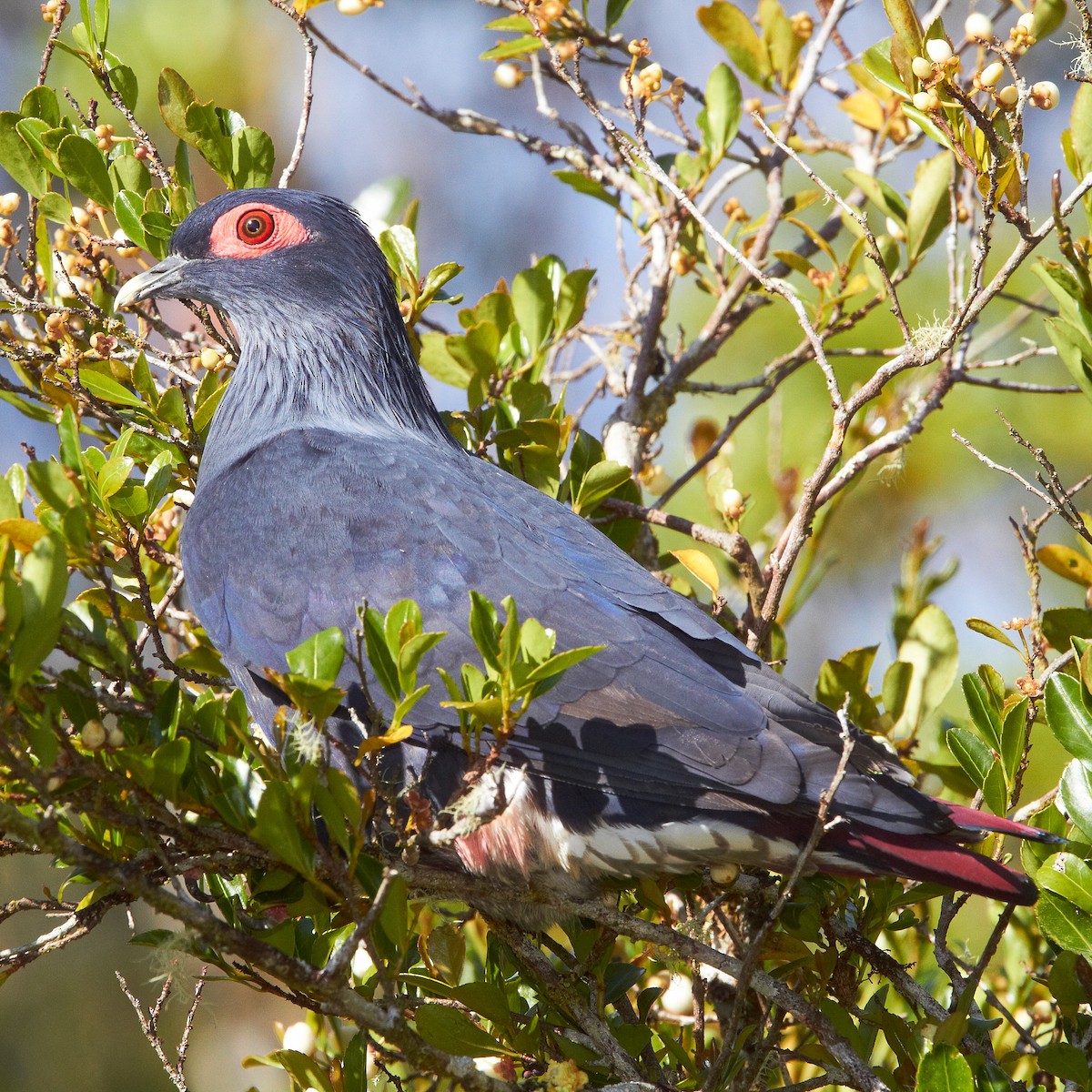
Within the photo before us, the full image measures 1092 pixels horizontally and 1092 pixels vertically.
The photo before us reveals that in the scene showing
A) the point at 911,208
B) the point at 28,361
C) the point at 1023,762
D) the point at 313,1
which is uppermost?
the point at 313,1

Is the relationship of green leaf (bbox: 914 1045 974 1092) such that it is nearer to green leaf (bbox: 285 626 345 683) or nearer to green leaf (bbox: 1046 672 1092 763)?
green leaf (bbox: 1046 672 1092 763)

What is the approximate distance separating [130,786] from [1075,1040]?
2.06m

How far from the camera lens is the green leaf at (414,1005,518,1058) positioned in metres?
2.50

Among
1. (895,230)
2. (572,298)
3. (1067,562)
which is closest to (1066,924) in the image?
(1067,562)

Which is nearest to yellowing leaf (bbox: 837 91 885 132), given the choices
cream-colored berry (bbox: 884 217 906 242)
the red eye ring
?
cream-colored berry (bbox: 884 217 906 242)

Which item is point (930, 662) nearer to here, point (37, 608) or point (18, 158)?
point (37, 608)

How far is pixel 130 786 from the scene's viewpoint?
83.6 inches

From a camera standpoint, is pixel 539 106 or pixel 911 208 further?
pixel 539 106

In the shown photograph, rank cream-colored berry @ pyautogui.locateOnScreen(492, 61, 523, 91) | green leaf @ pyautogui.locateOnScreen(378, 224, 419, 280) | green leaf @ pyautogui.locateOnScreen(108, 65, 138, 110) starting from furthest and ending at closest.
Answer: cream-colored berry @ pyautogui.locateOnScreen(492, 61, 523, 91) < green leaf @ pyautogui.locateOnScreen(378, 224, 419, 280) < green leaf @ pyautogui.locateOnScreen(108, 65, 138, 110)

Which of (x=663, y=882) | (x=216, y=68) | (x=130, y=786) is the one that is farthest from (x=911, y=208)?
(x=216, y=68)

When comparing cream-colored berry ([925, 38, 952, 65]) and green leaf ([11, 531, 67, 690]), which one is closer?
green leaf ([11, 531, 67, 690])

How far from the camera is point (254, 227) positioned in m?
3.76

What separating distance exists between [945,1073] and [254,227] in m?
3.04

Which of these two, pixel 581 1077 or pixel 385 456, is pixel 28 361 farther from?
pixel 581 1077
